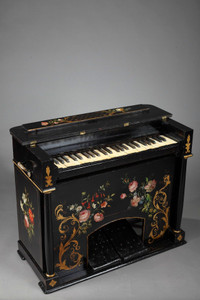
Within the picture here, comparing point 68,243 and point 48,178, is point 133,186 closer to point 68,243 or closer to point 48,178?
point 68,243

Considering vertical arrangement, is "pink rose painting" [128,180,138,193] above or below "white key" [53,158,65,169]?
below

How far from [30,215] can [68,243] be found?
1.31 feet

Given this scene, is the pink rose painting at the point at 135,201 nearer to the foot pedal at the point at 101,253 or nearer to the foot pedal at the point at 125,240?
the foot pedal at the point at 125,240

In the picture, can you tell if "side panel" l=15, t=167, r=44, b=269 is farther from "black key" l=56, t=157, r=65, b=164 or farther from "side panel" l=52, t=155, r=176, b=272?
"black key" l=56, t=157, r=65, b=164

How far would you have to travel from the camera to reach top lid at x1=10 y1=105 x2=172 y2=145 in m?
4.27

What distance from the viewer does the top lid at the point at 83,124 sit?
427 cm

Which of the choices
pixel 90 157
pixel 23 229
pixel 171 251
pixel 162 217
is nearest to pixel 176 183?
pixel 162 217

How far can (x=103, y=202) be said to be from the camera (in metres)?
4.49

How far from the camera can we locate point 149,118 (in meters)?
4.69

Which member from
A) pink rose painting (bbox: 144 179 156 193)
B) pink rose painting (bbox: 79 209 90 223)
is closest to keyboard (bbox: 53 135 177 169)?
pink rose painting (bbox: 144 179 156 193)

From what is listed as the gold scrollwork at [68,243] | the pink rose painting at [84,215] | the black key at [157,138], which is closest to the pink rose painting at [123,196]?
the pink rose painting at [84,215]

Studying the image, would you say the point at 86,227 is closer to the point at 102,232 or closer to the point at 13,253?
the point at 102,232

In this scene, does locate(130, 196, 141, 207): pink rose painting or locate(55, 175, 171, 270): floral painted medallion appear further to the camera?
locate(130, 196, 141, 207): pink rose painting

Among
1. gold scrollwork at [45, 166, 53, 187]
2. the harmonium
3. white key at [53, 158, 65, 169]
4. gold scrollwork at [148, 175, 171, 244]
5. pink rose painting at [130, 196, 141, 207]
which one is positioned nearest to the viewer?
gold scrollwork at [45, 166, 53, 187]
